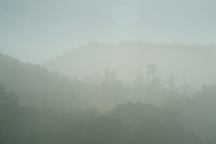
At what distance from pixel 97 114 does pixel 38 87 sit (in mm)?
39074

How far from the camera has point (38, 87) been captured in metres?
121

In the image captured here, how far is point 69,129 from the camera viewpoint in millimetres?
78688

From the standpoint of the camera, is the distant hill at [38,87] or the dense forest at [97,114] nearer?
the dense forest at [97,114]

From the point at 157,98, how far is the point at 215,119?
23298 millimetres

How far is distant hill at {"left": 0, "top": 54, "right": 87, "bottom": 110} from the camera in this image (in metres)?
105

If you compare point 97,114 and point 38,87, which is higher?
point 38,87

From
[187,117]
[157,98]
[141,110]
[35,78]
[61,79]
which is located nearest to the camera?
[141,110]

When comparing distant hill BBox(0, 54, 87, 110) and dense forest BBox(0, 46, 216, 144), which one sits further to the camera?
distant hill BBox(0, 54, 87, 110)

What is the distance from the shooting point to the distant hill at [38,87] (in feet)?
346

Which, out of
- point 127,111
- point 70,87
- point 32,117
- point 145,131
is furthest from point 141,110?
point 70,87

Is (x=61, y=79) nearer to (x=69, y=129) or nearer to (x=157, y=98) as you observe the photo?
(x=157, y=98)

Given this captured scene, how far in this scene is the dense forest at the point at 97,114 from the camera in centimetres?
7588

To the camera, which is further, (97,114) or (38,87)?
(38,87)

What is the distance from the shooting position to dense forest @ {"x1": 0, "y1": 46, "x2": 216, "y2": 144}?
7588 cm
